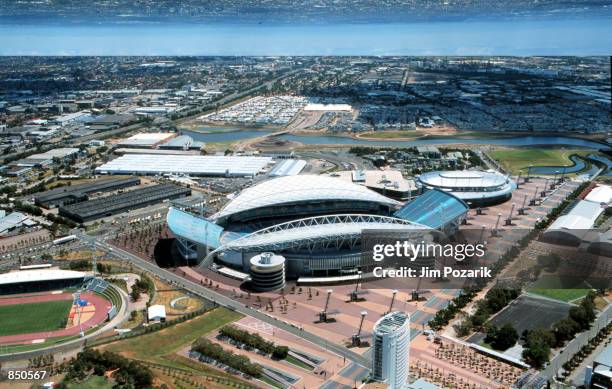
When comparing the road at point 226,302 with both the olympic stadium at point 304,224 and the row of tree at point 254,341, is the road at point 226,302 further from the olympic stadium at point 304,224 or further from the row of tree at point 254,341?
the olympic stadium at point 304,224

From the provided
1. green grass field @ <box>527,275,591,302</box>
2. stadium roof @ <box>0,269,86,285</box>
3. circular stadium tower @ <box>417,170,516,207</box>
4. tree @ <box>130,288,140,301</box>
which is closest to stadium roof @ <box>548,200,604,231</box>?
circular stadium tower @ <box>417,170,516,207</box>

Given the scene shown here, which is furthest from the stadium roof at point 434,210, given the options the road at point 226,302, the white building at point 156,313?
the white building at point 156,313

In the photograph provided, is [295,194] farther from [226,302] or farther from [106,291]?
[106,291]

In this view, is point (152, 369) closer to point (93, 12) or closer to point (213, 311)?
point (213, 311)

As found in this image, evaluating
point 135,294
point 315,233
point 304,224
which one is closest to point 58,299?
point 135,294

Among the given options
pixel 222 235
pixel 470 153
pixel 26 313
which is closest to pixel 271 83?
pixel 470 153
